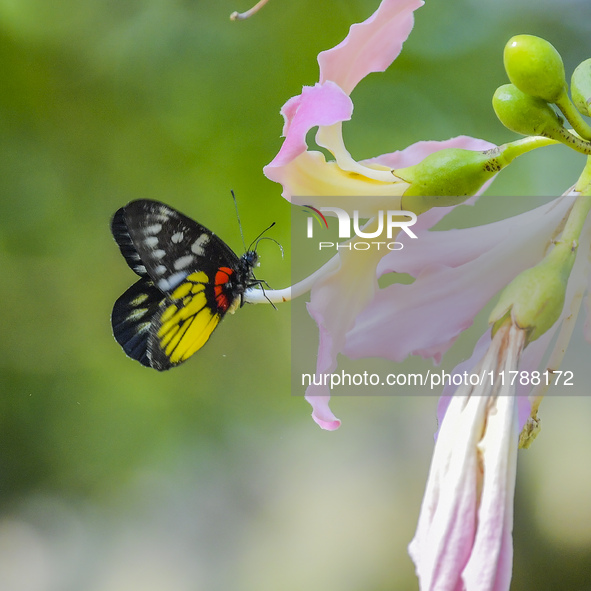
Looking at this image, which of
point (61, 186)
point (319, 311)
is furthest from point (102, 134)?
point (319, 311)

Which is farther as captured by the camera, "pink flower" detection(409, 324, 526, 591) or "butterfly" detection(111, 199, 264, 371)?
"butterfly" detection(111, 199, 264, 371)

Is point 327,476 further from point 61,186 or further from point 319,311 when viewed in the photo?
point 319,311

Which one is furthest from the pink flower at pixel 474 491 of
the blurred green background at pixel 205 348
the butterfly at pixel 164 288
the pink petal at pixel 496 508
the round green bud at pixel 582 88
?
the blurred green background at pixel 205 348

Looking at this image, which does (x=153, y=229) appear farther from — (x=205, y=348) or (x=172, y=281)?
(x=205, y=348)

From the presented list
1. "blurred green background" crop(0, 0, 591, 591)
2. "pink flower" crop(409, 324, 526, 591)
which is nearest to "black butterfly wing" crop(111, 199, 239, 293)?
"pink flower" crop(409, 324, 526, 591)

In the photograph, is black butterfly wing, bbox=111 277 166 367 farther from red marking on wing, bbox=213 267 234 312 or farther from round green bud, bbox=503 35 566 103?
round green bud, bbox=503 35 566 103

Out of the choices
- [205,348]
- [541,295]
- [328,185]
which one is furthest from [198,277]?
[205,348]
